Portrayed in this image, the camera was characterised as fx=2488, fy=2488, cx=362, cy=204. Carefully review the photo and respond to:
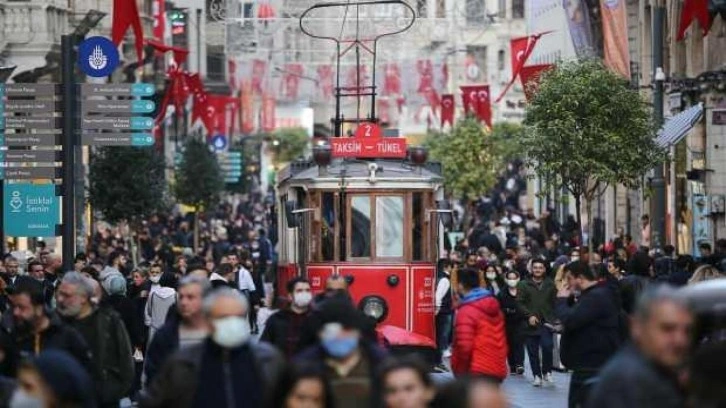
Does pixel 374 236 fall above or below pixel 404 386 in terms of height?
above

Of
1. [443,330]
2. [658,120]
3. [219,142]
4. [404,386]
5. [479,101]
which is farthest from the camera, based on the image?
[219,142]

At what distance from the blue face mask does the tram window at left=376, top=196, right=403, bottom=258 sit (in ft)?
51.4

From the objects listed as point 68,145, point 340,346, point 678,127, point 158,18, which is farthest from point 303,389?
point 158,18

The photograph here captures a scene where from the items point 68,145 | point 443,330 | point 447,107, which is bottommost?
point 443,330

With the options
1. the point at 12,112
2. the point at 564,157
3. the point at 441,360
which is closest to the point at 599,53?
the point at 564,157

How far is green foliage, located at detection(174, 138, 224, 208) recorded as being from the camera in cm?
6575

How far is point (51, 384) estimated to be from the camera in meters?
11.8

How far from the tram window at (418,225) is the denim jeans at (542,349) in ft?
5.47

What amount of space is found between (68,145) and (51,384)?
46.1 ft

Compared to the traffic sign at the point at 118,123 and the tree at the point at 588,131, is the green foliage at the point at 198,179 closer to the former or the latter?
the tree at the point at 588,131

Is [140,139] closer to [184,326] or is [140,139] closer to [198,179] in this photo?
[184,326]

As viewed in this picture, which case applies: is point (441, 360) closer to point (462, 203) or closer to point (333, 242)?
point (333, 242)

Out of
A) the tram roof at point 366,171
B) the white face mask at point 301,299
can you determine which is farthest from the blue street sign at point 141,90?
the white face mask at point 301,299

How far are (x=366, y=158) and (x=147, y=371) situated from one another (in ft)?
44.9
